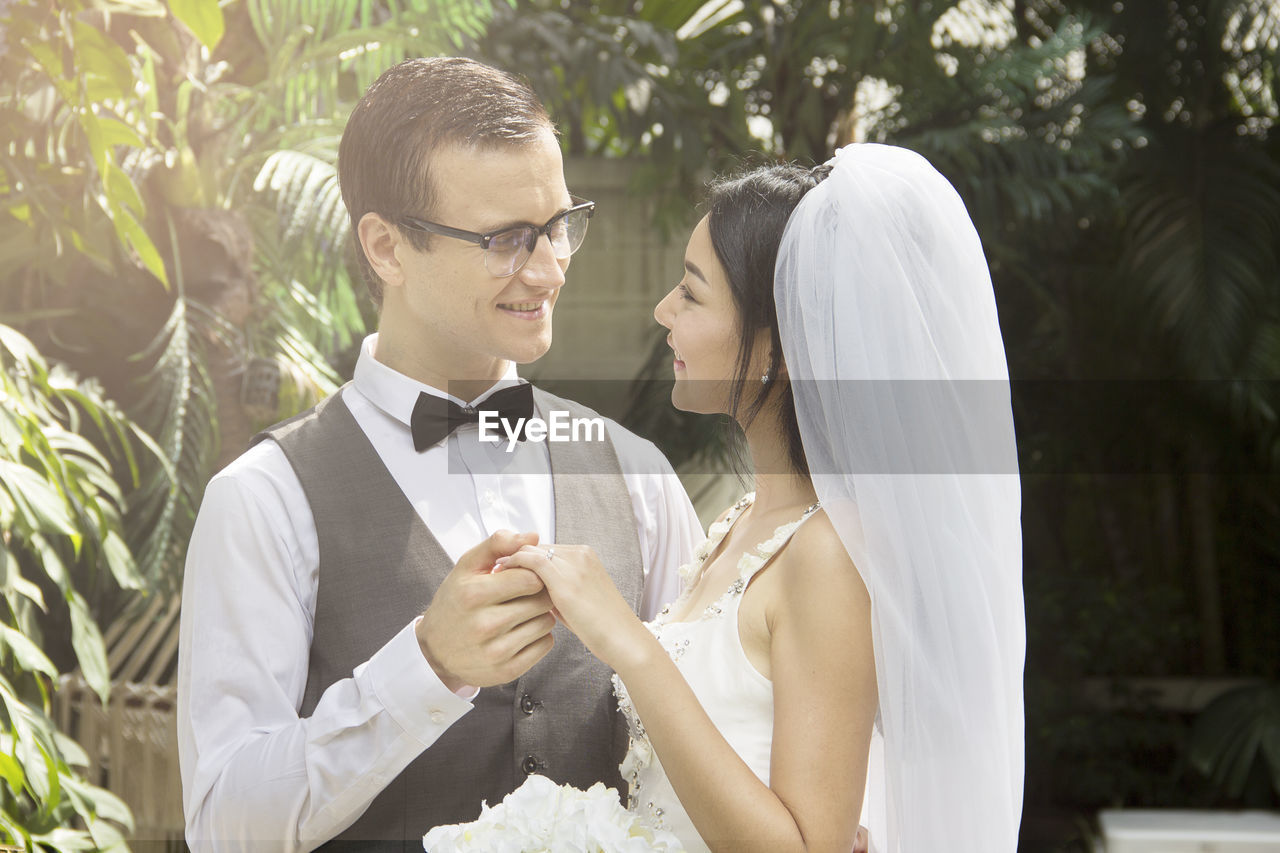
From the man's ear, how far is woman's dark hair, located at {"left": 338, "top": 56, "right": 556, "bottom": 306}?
1cm

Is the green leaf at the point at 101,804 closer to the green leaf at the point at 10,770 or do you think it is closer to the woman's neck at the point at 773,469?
the green leaf at the point at 10,770

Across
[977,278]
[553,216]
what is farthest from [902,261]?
[553,216]

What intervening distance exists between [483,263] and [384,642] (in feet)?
1.59

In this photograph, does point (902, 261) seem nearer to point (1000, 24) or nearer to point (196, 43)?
point (196, 43)

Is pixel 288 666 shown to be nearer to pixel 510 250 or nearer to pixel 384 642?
pixel 384 642

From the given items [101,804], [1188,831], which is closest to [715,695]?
[101,804]

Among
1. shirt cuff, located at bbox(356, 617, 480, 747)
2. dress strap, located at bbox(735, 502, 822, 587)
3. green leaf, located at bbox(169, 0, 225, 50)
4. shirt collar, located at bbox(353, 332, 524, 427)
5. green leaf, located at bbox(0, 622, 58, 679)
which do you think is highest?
green leaf, located at bbox(169, 0, 225, 50)

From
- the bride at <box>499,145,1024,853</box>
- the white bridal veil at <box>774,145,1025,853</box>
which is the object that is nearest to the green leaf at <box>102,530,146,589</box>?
the bride at <box>499,145,1024,853</box>

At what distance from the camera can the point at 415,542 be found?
56.4 inches

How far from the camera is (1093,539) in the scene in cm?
516

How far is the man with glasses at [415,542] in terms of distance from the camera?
1.26 m

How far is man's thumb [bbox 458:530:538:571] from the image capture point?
1.17 metres

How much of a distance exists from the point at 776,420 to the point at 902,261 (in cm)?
26

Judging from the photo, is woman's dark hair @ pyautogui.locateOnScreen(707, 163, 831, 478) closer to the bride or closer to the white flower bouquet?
the bride
